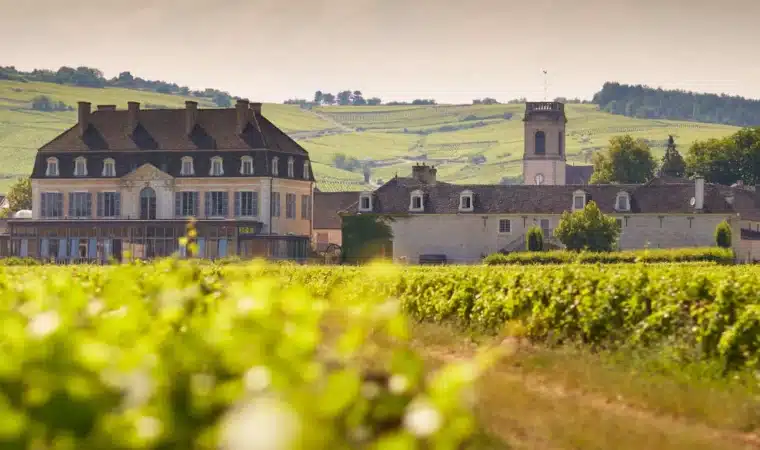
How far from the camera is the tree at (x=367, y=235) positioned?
4186 inches

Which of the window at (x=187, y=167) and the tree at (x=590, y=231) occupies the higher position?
the window at (x=187, y=167)

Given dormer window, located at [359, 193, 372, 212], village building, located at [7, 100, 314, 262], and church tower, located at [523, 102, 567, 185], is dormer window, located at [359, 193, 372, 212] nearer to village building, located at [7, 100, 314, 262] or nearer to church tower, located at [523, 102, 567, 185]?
village building, located at [7, 100, 314, 262]

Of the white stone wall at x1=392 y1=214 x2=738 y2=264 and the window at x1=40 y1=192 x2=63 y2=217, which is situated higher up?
the window at x1=40 y1=192 x2=63 y2=217

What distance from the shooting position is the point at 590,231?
99250 mm

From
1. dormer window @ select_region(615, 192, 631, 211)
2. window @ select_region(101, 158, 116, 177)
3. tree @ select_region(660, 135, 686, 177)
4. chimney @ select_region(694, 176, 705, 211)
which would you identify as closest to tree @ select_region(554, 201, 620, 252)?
dormer window @ select_region(615, 192, 631, 211)

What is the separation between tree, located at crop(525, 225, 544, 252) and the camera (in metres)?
100

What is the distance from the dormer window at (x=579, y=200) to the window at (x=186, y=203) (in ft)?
98.1

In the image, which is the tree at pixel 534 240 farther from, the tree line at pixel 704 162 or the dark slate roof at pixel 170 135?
the tree line at pixel 704 162

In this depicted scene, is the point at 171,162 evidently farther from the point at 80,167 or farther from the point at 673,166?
the point at 673,166

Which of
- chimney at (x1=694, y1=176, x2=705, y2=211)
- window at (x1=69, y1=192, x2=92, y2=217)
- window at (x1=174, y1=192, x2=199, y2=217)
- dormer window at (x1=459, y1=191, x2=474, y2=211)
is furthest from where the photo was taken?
window at (x1=69, y1=192, x2=92, y2=217)

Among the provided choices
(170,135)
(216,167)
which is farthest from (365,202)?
(170,135)

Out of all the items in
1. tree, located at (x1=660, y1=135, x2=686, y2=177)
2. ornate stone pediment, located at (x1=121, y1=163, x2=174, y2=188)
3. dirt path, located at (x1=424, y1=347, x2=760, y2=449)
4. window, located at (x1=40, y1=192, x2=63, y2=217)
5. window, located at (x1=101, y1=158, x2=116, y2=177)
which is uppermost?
tree, located at (x1=660, y1=135, x2=686, y2=177)

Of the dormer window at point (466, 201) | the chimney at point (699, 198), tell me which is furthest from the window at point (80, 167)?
the chimney at point (699, 198)

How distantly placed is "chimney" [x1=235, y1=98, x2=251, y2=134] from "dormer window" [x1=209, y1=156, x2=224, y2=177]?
3119mm
